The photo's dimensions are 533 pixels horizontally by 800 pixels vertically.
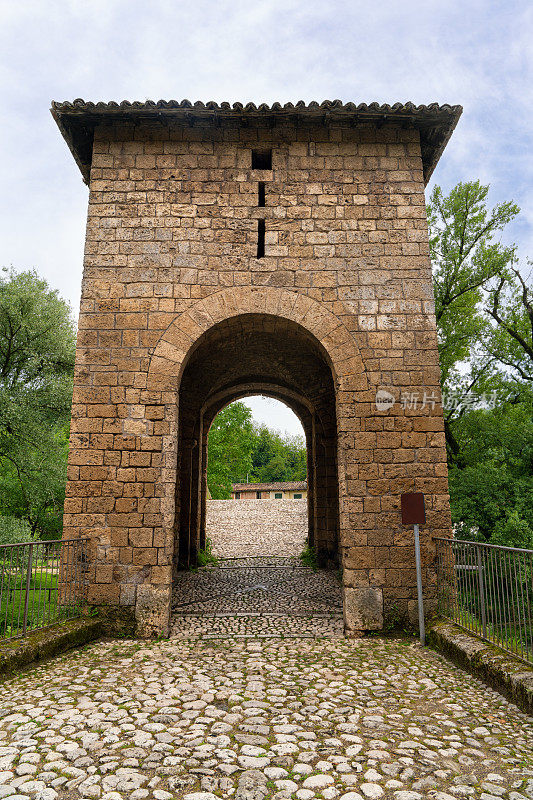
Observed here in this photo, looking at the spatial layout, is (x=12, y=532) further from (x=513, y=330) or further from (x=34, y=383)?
(x=513, y=330)

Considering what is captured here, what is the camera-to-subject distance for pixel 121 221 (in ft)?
21.2

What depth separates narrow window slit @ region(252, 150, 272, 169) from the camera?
6.82 m

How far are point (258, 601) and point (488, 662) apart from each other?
13.2 feet

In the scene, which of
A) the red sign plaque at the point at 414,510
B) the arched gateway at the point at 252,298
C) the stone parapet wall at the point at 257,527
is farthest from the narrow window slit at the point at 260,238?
the stone parapet wall at the point at 257,527

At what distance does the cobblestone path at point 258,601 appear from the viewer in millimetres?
5977

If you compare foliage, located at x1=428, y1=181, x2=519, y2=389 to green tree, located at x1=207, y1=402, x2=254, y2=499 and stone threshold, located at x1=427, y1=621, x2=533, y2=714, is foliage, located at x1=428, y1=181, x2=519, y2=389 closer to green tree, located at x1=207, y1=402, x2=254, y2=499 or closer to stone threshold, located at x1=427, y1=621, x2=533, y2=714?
stone threshold, located at x1=427, y1=621, x2=533, y2=714

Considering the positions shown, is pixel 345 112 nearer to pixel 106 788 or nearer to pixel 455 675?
pixel 455 675

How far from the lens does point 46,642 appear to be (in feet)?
15.3

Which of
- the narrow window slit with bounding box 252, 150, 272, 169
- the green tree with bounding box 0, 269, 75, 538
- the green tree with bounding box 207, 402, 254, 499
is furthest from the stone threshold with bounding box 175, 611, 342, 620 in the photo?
the green tree with bounding box 207, 402, 254, 499

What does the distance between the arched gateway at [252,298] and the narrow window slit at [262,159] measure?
0.03 m

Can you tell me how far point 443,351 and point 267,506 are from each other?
11233 millimetres

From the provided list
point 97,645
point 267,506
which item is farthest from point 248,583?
point 267,506

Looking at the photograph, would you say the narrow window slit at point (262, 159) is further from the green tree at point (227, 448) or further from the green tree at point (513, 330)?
the green tree at point (227, 448)

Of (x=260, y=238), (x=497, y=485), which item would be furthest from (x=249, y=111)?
(x=497, y=485)
